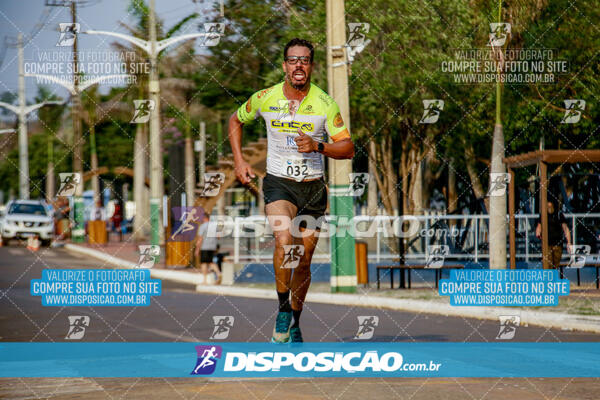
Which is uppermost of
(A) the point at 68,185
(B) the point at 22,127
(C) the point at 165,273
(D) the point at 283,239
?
(B) the point at 22,127

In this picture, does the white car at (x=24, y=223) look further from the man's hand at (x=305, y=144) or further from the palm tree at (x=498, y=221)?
the man's hand at (x=305, y=144)

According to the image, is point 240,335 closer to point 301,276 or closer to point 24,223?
point 301,276

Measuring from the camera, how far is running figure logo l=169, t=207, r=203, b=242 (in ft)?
80.7

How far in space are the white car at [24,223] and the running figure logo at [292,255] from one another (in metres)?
34.0

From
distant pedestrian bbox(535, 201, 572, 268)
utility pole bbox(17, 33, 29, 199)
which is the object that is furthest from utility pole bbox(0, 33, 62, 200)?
distant pedestrian bbox(535, 201, 572, 268)

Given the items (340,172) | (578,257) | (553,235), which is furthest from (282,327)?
(578,257)

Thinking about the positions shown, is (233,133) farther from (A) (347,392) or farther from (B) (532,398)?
(B) (532,398)

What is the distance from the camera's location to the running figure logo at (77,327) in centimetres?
1098

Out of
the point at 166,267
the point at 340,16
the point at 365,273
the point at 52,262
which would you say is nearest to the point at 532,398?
the point at 340,16

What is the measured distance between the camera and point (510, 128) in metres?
22.8

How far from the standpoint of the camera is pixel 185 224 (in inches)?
1021

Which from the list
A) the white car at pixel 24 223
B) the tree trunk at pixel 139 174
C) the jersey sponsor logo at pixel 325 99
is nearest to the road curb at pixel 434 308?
the jersey sponsor logo at pixel 325 99

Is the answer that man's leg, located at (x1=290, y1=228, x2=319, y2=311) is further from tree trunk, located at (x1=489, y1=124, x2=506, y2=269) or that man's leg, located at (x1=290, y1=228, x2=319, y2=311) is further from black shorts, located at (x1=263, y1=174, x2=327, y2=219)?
tree trunk, located at (x1=489, y1=124, x2=506, y2=269)

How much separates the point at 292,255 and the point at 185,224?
18689 millimetres
